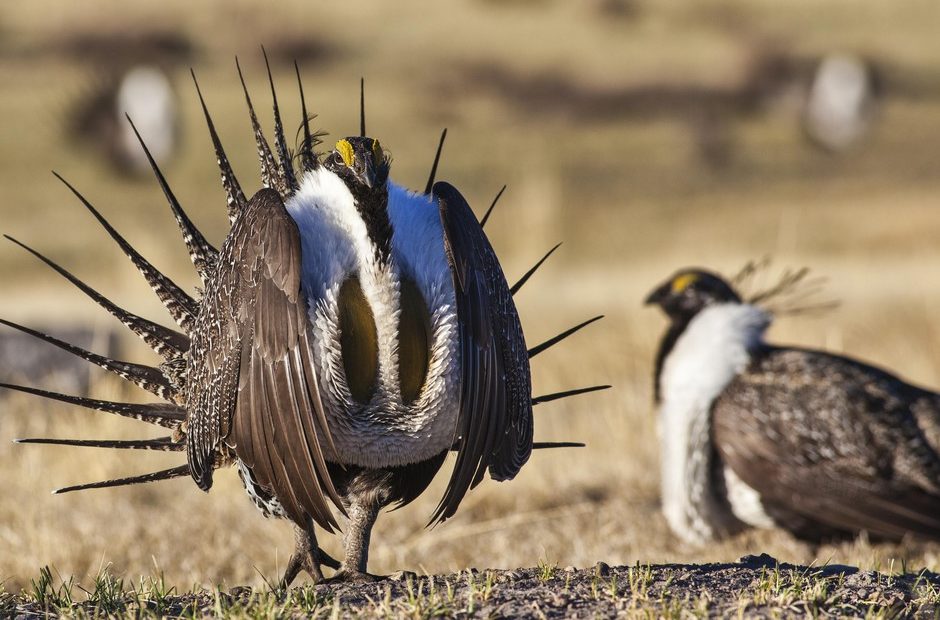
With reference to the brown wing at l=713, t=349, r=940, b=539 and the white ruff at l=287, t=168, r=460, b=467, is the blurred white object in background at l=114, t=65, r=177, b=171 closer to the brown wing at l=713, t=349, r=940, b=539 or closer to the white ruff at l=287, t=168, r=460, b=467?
the brown wing at l=713, t=349, r=940, b=539

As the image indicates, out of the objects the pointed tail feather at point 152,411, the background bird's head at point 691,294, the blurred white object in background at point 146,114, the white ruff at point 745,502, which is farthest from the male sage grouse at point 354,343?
the blurred white object in background at point 146,114

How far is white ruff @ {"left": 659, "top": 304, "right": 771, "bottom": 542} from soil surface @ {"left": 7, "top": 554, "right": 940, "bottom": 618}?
1.98 metres

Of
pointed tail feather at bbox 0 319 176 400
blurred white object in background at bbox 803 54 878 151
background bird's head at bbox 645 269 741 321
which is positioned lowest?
pointed tail feather at bbox 0 319 176 400

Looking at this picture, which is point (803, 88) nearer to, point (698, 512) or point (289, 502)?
point (698, 512)

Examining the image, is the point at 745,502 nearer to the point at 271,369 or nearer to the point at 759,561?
the point at 759,561

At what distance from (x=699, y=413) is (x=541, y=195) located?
9335 mm

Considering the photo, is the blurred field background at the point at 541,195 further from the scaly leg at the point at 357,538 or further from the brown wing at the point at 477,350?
the brown wing at the point at 477,350

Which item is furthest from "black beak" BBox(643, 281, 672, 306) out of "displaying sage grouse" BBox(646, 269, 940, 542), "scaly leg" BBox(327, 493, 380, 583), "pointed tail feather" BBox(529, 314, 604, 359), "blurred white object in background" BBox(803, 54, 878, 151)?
"blurred white object in background" BBox(803, 54, 878, 151)

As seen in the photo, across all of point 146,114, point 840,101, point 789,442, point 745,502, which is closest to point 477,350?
point 789,442

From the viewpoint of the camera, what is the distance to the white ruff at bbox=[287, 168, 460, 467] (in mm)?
2869

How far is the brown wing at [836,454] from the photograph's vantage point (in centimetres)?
492

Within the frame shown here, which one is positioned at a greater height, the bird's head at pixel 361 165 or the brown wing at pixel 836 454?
the bird's head at pixel 361 165

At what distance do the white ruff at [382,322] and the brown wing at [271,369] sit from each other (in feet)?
0.18

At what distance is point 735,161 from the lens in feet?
82.6
